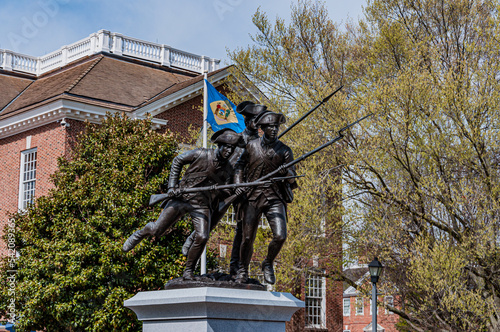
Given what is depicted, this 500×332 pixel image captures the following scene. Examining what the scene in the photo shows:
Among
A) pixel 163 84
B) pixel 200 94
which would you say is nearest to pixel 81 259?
pixel 200 94

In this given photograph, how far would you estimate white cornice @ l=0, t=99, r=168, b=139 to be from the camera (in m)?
24.0

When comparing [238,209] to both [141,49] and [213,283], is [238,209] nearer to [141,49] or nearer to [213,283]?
[213,283]

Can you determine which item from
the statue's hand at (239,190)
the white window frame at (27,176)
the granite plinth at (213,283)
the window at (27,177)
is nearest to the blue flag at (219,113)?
the white window frame at (27,176)

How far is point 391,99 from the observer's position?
19.2 meters

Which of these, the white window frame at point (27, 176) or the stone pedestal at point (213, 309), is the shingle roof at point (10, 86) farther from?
the stone pedestal at point (213, 309)

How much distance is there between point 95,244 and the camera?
18578 mm

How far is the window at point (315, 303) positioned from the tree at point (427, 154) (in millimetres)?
9520

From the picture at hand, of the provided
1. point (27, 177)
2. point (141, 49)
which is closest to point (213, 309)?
point (27, 177)

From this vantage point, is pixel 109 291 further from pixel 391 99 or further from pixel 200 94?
pixel 200 94

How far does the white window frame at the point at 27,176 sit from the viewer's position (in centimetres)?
2581

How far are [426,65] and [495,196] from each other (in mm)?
4566

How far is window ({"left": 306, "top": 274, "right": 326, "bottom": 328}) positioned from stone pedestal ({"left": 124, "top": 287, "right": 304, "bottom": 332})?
70.2ft

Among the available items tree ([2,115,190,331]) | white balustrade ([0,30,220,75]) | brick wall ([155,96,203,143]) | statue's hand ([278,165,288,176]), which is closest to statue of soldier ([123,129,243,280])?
statue's hand ([278,165,288,176])

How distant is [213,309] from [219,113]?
1387 centimetres
